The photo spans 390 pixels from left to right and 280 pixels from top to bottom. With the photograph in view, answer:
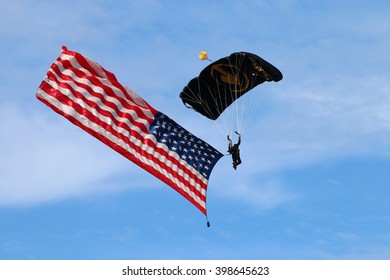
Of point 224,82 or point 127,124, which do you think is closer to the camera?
point 127,124

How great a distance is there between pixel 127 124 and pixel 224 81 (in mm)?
4165

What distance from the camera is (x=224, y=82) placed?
32.2m

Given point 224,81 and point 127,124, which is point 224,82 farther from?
point 127,124

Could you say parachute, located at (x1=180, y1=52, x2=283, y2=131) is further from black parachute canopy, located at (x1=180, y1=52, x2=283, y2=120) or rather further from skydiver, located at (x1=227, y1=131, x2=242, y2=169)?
skydiver, located at (x1=227, y1=131, x2=242, y2=169)

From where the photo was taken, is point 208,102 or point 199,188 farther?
point 208,102

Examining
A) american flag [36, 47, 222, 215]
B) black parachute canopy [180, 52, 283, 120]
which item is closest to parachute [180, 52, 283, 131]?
black parachute canopy [180, 52, 283, 120]

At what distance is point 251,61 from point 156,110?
3.80m

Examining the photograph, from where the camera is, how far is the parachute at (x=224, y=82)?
100ft

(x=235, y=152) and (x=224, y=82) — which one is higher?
(x=224, y=82)

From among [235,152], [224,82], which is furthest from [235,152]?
[224,82]

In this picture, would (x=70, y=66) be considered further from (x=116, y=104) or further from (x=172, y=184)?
(x=172, y=184)

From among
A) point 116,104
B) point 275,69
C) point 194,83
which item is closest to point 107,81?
point 116,104

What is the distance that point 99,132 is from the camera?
29.8 m

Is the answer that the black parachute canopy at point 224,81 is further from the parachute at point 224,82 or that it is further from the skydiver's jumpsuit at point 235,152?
the skydiver's jumpsuit at point 235,152
